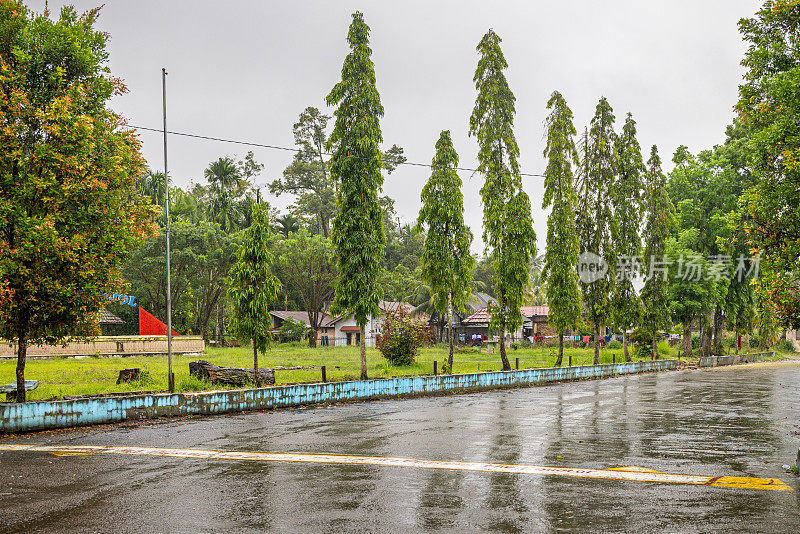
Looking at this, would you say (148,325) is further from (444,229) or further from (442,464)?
(442,464)

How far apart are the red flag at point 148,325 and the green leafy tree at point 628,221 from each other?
113ft

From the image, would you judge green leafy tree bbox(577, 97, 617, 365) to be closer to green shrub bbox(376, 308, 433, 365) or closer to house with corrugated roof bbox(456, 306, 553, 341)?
Answer: green shrub bbox(376, 308, 433, 365)

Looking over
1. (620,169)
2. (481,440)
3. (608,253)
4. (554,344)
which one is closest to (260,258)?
(481,440)

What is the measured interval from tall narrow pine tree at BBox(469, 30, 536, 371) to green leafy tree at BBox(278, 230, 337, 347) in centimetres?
3130

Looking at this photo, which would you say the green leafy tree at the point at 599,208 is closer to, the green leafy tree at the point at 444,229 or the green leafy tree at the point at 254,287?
the green leafy tree at the point at 444,229

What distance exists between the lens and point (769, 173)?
50.1 feet

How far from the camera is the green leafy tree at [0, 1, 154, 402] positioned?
1463 cm

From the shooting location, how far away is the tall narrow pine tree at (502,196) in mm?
29922

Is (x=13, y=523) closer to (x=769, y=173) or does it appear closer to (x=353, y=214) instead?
(x=769, y=173)

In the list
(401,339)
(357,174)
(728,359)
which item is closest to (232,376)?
(357,174)

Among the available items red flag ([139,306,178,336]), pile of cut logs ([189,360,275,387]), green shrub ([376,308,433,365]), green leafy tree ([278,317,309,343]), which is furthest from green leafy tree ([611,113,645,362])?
green leafy tree ([278,317,309,343])

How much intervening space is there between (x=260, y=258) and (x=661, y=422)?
13.0 meters

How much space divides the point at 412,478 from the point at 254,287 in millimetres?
13092

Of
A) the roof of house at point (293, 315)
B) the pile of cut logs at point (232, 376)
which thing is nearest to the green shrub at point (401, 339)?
the pile of cut logs at point (232, 376)
